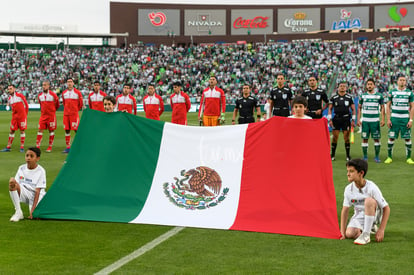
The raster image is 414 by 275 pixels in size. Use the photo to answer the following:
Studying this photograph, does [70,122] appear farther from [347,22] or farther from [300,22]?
[347,22]

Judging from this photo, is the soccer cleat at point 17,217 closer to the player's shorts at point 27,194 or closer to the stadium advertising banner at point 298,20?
the player's shorts at point 27,194

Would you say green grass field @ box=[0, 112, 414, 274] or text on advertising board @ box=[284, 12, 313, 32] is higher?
text on advertising board @ box=[284, 12, 313, 32]

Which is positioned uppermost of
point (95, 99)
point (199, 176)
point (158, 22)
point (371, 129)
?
point (158, 22)

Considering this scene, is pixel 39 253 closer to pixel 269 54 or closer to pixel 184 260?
pixel 184 260

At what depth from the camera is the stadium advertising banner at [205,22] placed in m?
64.5

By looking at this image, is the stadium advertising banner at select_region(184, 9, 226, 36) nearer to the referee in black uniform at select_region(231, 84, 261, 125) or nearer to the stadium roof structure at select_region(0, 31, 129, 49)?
the stadium roof structure at select_region(0, 31, 129, 49)

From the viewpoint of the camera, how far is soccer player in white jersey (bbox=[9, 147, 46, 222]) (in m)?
7.39

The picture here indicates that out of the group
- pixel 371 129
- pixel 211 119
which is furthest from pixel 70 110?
pixel 371 129

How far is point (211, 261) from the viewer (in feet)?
18.4

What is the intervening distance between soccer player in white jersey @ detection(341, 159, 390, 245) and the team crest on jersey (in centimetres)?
159

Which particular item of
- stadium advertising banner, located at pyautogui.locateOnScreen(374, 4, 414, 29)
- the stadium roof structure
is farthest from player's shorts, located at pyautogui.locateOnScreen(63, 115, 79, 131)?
stadium advertising banner, located at pyautogui.locateOnScreen(374, 4, 414, 29)

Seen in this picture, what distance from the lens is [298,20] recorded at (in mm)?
64438

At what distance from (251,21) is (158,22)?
33.4ft

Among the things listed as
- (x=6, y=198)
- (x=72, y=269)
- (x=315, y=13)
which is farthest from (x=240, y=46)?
(x=72, y=269)
